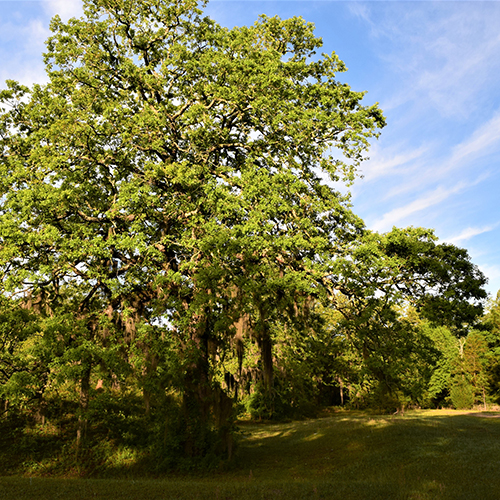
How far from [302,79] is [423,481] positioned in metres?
15.8

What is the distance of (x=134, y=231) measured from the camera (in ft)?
49.8

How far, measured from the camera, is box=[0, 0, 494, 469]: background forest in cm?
1429

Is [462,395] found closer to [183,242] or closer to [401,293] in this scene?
[401,293]

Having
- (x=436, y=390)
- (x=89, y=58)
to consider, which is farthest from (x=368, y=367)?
(x=436, y=390)

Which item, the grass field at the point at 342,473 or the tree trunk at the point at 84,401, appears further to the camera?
the tree trunk at the point at 84,401

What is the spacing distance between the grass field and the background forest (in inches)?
90.7

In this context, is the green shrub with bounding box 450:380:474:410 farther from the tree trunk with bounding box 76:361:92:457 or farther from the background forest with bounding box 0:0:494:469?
the tree trunk with bounding box 76:361:92:457

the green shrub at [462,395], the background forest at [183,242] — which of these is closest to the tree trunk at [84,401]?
the background forest at [183,242]

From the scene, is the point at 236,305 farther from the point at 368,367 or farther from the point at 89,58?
the point at 89,58

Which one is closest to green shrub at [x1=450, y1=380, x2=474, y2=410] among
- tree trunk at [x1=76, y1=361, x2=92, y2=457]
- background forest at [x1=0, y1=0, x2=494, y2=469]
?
background forest at [x1=0, y1=0, x2=494, y2=469]

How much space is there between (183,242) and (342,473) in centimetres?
981

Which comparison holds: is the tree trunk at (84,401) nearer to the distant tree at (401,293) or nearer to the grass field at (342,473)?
the grass field at (342,473)

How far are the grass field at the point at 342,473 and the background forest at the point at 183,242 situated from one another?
230 cm

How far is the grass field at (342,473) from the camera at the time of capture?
1059 centimetres
